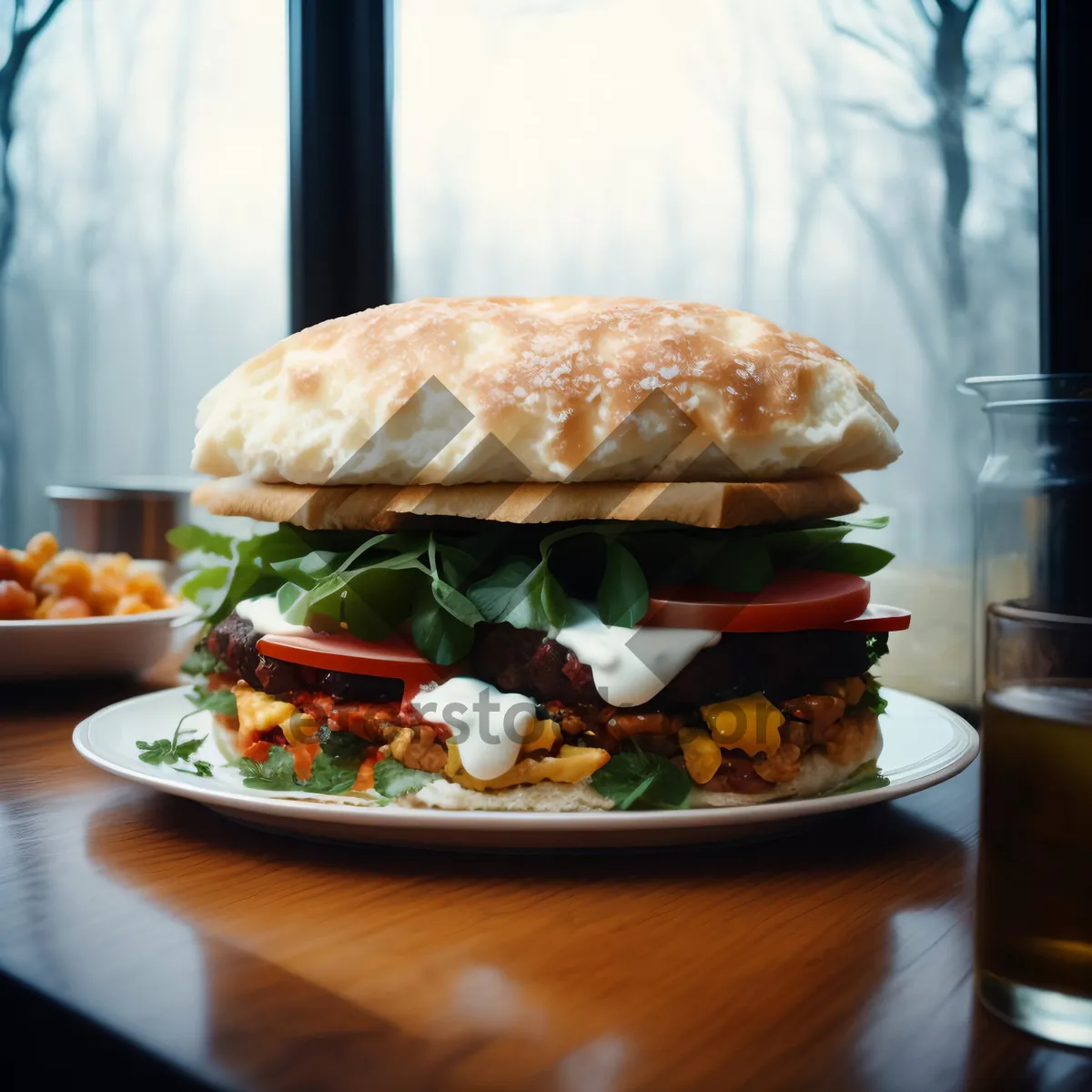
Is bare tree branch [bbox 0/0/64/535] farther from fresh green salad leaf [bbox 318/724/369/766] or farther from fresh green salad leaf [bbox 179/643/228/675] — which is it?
fresh green salad leaf [bbox 318/724/369/766]

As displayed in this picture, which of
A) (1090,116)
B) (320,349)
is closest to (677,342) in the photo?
(320,349)

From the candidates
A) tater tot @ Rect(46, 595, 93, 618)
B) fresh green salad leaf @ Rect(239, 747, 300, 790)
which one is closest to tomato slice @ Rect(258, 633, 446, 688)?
fresh green salad leaf @ Rect(239, 747, 300, 790)

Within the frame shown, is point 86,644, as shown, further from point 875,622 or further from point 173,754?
point 875,622

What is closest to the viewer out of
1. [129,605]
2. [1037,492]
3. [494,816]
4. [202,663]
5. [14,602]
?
[494,816]

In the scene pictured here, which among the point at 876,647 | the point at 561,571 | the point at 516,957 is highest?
A: the point at 561,571

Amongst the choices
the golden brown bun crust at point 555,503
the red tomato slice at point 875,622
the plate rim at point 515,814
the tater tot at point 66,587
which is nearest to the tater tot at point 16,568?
the tater tot at point 66,587

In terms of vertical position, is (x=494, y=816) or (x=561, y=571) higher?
(x=561, y=571)

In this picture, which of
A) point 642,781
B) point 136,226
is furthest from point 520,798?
point 136,226
